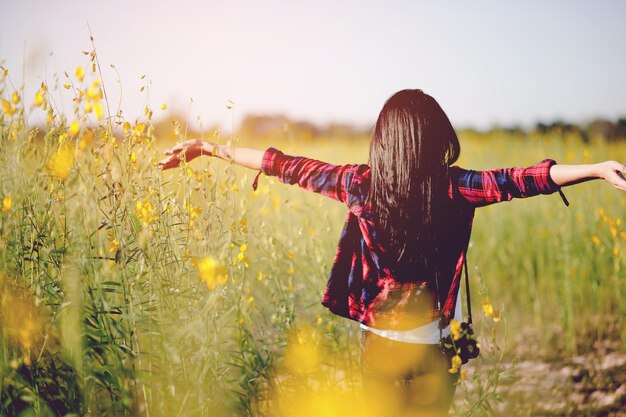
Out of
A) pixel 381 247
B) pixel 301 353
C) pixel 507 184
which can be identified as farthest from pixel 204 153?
pixel 507 184

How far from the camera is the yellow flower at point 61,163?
1.76 metres

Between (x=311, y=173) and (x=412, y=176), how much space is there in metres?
0.43

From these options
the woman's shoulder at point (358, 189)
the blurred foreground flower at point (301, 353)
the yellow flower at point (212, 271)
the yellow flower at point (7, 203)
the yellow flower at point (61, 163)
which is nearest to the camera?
the yellow flower at point (212, 271)

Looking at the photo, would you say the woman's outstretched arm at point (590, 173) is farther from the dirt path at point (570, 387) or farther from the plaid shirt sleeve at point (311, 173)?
the dirt path at point (570, 387)

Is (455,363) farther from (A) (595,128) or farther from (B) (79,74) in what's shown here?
(A) (595,128)

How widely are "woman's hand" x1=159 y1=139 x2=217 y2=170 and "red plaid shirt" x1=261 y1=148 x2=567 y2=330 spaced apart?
37 cm

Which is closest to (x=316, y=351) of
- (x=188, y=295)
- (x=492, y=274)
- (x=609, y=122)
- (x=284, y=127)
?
(x=188, y=295)

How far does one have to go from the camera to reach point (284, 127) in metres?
2.87

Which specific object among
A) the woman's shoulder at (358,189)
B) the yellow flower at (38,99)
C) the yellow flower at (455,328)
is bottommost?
the yellow flower at (455,328)

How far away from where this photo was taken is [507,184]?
186cm

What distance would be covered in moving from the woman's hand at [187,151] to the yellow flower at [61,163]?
39 cm

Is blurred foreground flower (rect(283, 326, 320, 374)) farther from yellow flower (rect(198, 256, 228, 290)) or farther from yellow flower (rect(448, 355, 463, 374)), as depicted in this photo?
yellow flower (rect(198, 256, 228, 290))

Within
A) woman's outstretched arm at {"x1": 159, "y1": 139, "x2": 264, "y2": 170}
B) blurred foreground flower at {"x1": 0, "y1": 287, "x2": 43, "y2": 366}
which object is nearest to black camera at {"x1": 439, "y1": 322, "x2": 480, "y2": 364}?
woman's outstretched arm at {"x1": 159, "y1": 139, "x2": 264, "y2": 170}

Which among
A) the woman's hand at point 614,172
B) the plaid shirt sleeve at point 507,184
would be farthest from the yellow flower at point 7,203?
the woman's hand at point 614,172
